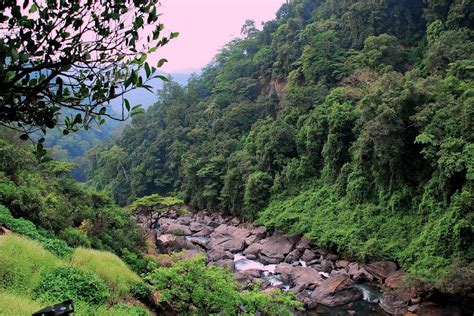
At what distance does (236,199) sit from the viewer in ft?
108

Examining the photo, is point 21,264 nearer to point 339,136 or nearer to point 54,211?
point 54,211

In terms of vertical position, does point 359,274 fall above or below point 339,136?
below

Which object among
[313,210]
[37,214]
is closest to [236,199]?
[313,210]

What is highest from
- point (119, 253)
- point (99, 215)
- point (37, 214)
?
point (37, 214)

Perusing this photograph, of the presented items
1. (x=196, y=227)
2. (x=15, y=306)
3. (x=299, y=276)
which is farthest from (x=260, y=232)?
(x=15, y=306)

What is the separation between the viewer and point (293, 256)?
21578 mm

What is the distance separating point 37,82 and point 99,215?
14.2 metres

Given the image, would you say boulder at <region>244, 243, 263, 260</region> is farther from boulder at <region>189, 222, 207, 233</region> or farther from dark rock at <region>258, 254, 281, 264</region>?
boulder at <region>189, 222, 207, 233</region>

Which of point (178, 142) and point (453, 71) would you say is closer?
point (453, 71)

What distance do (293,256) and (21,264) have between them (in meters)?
16.7

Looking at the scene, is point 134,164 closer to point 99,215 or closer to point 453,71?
point 99,215

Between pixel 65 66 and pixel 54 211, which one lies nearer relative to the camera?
pixel 65 66

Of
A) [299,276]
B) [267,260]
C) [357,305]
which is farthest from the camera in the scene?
[267,260]

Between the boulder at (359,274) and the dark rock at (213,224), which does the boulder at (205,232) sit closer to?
the dark rock at (213,224)
